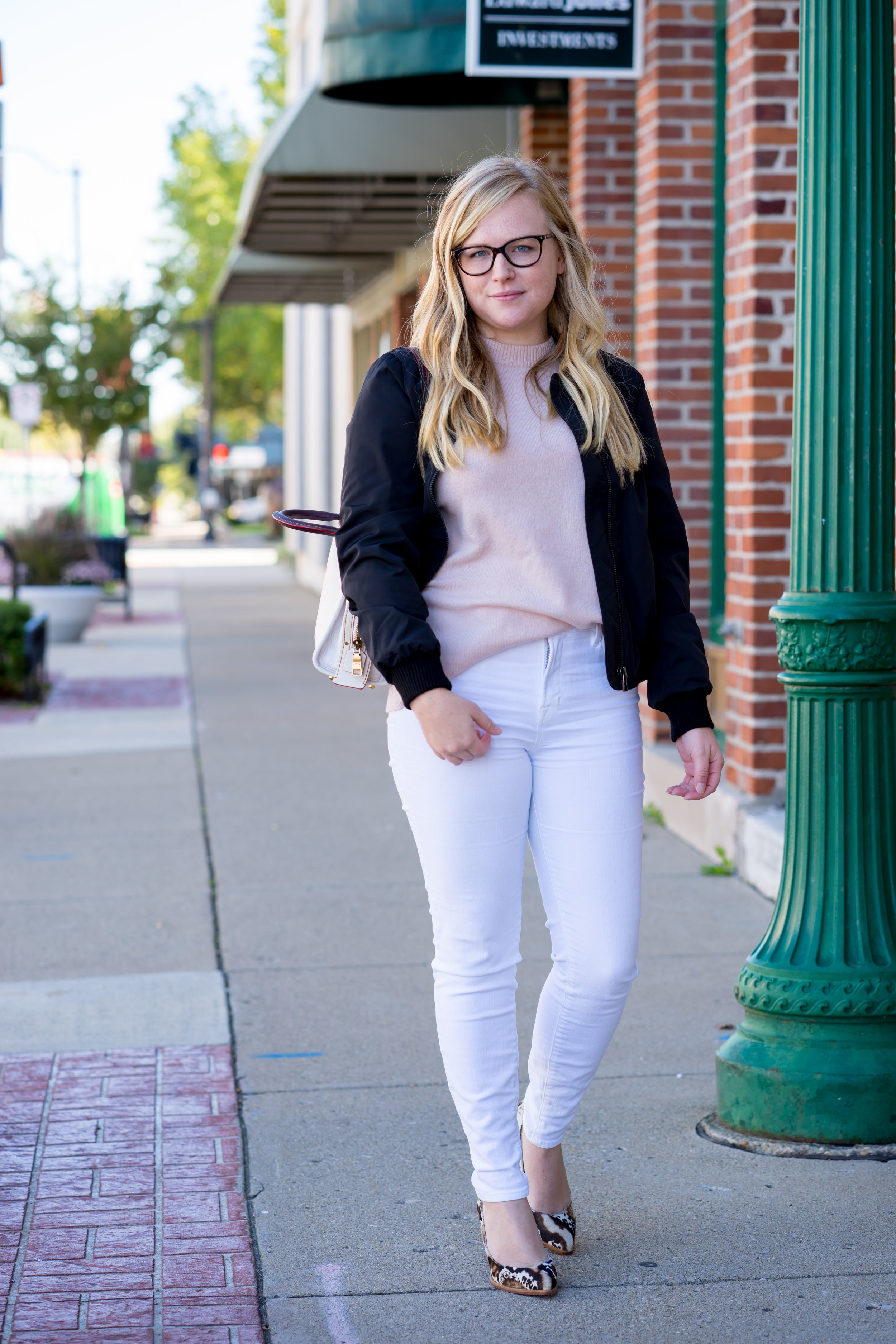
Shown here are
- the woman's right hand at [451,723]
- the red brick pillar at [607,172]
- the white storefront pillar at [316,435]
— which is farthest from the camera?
the white storefront pillar at [316,435]

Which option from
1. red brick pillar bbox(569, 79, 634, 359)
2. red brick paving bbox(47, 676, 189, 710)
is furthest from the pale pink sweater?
red brick paving bbox(47, 676, 189, 710)

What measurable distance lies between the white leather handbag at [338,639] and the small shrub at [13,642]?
8.28m

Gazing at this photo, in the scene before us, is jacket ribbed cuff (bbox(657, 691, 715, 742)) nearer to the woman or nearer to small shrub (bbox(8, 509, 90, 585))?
the woman

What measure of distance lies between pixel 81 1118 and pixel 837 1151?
1.74 metres

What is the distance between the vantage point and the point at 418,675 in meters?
2.78

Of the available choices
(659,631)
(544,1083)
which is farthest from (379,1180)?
(659,631)

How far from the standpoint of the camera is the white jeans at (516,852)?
9.46 feet

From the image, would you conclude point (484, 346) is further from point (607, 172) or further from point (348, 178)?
point (348, 178)

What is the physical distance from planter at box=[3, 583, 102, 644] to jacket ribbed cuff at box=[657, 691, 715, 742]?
12.1m

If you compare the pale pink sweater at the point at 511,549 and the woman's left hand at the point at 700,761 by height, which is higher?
the pale pink sweater at the point at 511,549

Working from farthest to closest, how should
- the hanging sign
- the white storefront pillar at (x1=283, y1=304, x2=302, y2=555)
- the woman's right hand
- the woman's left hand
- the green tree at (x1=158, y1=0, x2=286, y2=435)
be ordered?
the green tree at (x1=158, y1=0, x2=286, y2=435), the white storefront pillar at (x1=283, y1=304, x2=302, y2=555), the hanging sign, the woman's left hand, the woman's right hand

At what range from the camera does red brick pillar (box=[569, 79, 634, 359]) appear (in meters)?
8.09

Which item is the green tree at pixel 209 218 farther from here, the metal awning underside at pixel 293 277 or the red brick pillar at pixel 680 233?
the red brick pillar at pixel 680 233

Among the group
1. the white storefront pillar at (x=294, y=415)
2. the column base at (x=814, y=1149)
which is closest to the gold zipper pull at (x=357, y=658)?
the column base at (x=814, y=1149)
